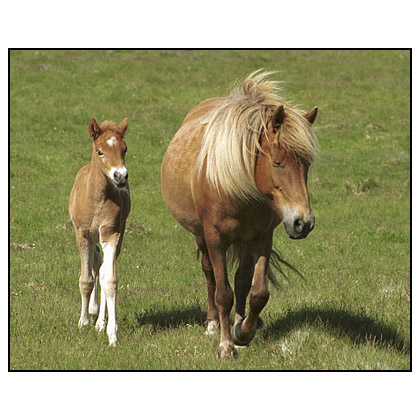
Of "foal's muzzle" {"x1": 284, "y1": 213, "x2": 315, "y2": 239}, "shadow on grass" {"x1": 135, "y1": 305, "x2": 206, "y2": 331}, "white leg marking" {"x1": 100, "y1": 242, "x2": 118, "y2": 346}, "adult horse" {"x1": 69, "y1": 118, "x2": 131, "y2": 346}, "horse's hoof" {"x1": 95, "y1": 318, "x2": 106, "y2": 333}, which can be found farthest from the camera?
"shadow on grass" {"x1": 135, "y1": 305, "x2": 206, "y2": 331}

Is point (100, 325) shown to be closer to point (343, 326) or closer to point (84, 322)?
point (84, 322)

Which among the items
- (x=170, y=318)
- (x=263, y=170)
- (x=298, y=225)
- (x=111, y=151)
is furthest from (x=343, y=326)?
(x=111, y=151)

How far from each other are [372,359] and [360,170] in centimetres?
1444

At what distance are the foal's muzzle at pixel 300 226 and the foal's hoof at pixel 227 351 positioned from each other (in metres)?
1.74

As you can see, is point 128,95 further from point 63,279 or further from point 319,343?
point 319,343

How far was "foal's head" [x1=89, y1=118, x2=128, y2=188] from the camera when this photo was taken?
6.66 m

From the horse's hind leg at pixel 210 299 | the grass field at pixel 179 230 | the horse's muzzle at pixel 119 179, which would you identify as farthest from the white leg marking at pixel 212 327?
the horse's muzzle at pixel 119 179

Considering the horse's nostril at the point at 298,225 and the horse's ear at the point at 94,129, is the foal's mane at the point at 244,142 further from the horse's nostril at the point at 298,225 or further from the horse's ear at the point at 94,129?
the horse's ear at the point at 94,129

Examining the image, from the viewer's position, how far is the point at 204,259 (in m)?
7.68

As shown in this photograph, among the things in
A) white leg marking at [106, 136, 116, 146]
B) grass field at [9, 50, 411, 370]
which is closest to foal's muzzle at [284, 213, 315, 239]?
grass field at [9, 50, 411, 370]

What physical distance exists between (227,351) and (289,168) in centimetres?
221

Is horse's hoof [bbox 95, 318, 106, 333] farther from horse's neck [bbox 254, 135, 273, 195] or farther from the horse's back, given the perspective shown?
horse's neck [bbox 254, 135, 273, 195]

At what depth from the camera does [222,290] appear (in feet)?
20.3

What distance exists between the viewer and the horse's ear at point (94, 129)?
6934 mm
